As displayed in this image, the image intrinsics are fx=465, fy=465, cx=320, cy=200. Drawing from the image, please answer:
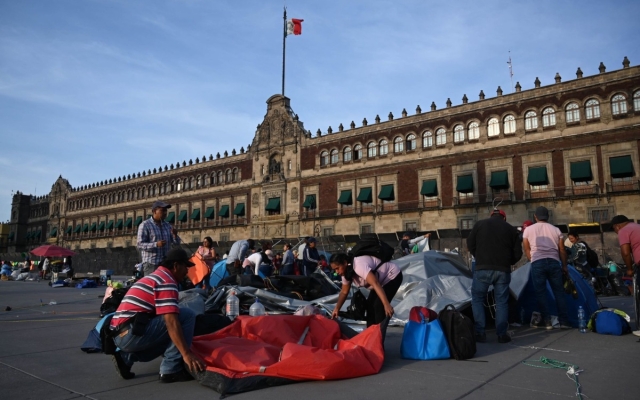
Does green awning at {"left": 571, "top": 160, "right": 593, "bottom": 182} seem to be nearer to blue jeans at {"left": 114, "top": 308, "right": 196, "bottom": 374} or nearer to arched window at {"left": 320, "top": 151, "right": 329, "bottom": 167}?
arched window at {"left": 320, "top": 151, "right": 329, "bottom": 167}

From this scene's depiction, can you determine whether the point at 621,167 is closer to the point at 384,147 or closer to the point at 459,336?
the point at 384,147

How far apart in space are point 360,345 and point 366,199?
30317 millimetres

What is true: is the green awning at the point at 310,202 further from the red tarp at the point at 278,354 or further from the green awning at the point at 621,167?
the red tarp at the point at 278,354

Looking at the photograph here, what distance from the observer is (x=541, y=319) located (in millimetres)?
6426

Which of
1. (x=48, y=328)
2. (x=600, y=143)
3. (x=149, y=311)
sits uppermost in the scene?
(x=600, y=143)

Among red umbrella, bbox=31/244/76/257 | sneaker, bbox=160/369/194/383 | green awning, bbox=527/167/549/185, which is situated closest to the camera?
sneaker, bbox=160/369/194/383

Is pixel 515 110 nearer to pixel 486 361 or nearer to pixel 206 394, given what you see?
pixel 486 361

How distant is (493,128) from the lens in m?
29.7

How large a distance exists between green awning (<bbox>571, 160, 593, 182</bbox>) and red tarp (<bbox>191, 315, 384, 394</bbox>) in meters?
26.1

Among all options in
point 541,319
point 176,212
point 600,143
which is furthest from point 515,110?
point 176,212

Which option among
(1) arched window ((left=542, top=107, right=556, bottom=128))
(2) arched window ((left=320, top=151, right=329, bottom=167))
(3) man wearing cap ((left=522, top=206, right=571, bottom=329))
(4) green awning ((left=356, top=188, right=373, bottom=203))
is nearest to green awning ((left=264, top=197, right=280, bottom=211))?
(2) arched window ((left=320, top=151, right=329, bottom=167))

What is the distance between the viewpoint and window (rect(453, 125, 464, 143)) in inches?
1216

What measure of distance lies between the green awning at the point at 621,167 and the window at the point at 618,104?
2614 mm

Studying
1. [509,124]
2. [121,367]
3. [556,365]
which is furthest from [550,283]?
[509,124]
